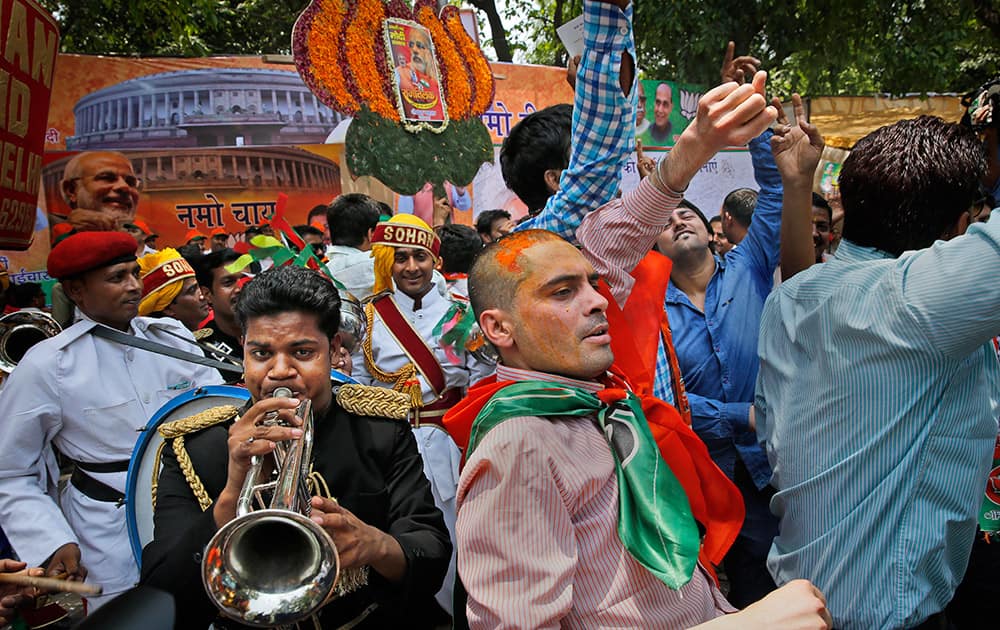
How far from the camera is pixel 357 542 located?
74.2 inches

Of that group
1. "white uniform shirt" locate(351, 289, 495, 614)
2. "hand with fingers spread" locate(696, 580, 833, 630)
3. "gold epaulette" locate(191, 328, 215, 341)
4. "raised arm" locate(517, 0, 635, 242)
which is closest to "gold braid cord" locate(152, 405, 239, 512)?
"raised arm" locate(517, 0, 635, 242)

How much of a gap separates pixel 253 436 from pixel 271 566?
35 centimetres

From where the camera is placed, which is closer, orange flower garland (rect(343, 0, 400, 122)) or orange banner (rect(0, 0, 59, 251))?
orange banner (rect(0, 0, 59, 251))

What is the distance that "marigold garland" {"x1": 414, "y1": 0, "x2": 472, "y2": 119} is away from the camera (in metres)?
11.1

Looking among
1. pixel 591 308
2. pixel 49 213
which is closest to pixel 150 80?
pixel 49 213

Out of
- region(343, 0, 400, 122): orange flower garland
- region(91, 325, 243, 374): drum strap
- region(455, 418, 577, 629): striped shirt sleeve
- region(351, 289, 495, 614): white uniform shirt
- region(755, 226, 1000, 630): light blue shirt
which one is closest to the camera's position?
region(455, 418, 577, 629): striped shirt sleeve

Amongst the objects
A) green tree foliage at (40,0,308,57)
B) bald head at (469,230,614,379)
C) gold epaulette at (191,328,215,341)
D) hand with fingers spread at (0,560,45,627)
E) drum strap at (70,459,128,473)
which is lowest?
drum strap at (70,459,128,473)

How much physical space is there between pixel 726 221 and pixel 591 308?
380cm

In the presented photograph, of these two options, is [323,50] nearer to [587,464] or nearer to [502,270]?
[502,270]

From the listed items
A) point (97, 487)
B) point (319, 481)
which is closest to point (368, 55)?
point (97, 487)

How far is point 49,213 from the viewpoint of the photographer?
9.84 m

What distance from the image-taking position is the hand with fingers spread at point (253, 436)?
182cm

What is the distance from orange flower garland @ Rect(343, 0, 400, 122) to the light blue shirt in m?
9.43

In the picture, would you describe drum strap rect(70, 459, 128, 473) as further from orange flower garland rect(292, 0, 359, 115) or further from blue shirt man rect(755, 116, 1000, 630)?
orange flower garland rect(292, 0, 359, 115)
